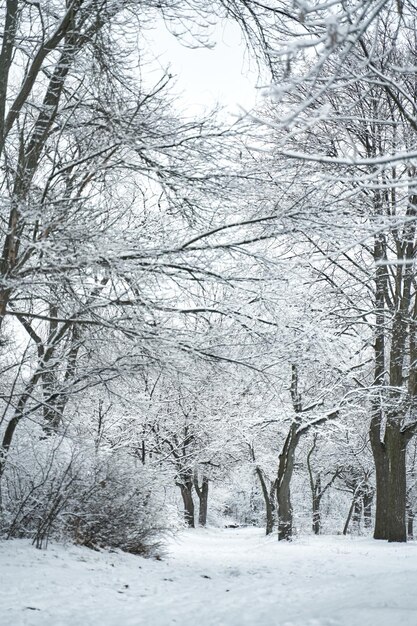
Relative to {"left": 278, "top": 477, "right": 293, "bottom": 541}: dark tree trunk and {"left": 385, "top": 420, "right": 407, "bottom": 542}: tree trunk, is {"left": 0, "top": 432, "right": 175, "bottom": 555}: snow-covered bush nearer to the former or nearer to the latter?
{"left": 278, "top": 477, "right": 293, "bottom": 541}: dark tree trunk

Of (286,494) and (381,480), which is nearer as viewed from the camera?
(381,480)

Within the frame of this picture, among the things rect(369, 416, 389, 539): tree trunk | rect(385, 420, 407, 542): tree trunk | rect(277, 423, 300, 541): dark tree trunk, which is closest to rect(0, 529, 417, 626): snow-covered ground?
rect(385, 420, 407, 542): tree trunk

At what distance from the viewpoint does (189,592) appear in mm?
5438

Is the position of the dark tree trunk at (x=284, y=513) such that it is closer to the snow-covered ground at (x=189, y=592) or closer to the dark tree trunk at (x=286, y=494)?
the dark tree trunk at (x=286, y=494)

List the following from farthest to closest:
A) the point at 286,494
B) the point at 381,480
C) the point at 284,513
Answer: the point at 286,494, the point at 284,513, the point at 381,480

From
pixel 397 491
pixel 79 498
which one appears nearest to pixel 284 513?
pixel 397 491

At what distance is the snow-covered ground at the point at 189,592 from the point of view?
12.8 feet

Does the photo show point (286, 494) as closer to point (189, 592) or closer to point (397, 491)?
point (397, 491)

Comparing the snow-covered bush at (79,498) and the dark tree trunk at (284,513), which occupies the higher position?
the snow-covered bush at (79,498)

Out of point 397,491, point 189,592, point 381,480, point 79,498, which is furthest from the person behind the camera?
point 381,480

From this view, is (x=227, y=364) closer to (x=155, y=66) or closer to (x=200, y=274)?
(x=200, y=274)

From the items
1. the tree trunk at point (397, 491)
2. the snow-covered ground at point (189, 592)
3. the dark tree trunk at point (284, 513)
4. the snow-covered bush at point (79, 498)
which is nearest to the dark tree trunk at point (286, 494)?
the dark tree trunk at point (284, 513)

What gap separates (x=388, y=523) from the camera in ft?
36.9

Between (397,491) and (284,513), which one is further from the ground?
(397,491)
